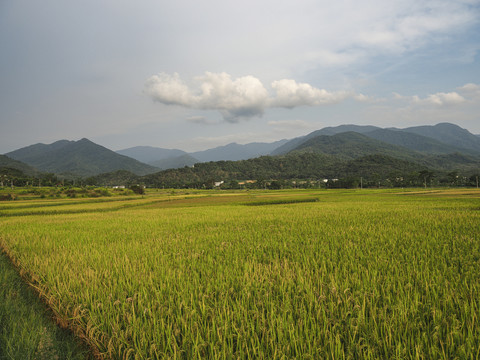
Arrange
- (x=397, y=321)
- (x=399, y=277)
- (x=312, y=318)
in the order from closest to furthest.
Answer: (x=397, y=321) → (x=312, y=318) → (x=399, y=277)

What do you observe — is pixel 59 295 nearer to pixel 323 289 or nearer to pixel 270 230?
pixel 323 289

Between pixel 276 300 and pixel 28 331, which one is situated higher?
pixel 276 300

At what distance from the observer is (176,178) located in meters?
163

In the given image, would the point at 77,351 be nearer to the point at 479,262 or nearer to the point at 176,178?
the point at 479,262

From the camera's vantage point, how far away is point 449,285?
3.73m

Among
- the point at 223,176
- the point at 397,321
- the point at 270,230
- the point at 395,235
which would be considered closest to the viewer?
the point at 397,321

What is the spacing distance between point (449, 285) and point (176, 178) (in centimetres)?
16677

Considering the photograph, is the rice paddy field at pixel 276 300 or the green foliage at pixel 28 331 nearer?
the rice paddy field at pixel 276 300

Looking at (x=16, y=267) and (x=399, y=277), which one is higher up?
(x=399, y=277)

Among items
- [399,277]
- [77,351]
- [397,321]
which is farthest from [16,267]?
[399,277]

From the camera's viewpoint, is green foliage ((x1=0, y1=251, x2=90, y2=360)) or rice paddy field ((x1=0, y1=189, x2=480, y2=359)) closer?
rice paddy field ((x1=0, y1=189, x2=480, y2=359))

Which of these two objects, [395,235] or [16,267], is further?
[395,235]

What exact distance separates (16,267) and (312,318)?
870cm

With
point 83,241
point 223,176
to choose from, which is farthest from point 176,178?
point 83,241
